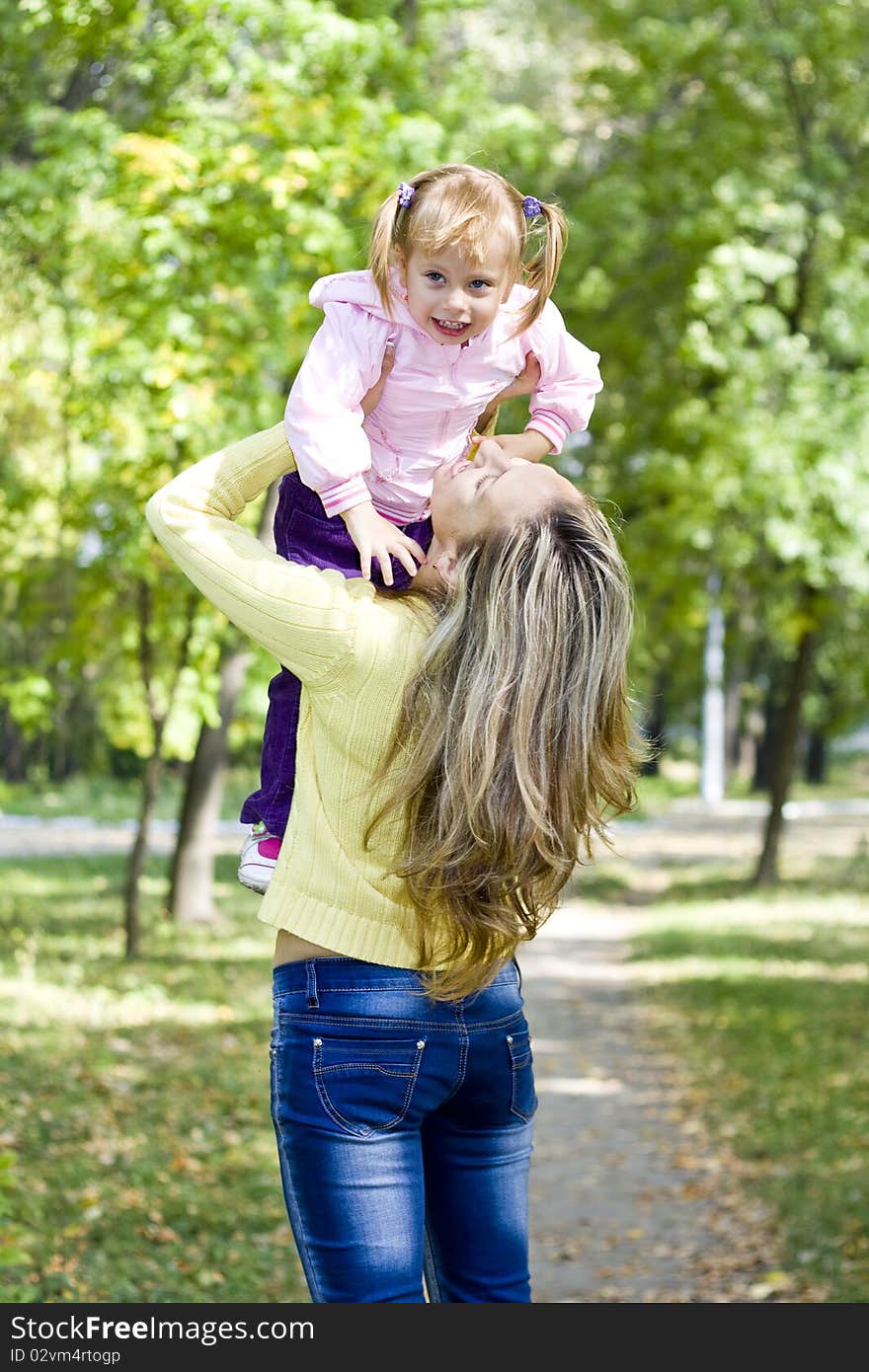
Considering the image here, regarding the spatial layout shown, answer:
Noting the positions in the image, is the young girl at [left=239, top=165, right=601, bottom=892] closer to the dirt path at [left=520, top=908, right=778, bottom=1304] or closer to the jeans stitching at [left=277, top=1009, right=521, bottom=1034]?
the jeans stitching at [left=277, top=1009, right=521, bottom=1034]

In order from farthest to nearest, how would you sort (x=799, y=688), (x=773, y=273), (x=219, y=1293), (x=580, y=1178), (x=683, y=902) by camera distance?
(x=683, y=902) < (x=799, y=688) < (x=773, y=273) < (x=580, y=1178) < (x=219, y=1293)

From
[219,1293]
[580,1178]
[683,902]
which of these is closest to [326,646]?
[219,1293]

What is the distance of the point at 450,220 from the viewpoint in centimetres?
246

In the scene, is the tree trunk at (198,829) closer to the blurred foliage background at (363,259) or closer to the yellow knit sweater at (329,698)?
the blurred foliage background at (363,259)

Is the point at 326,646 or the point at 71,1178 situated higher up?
the point at 326,646

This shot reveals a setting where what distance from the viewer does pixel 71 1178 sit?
21.8 feet

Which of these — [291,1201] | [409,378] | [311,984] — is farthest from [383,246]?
[291,1201]

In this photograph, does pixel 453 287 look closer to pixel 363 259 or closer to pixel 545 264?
pixel 545 264

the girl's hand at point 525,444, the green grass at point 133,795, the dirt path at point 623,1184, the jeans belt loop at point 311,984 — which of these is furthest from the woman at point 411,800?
the green grass at point 133,795

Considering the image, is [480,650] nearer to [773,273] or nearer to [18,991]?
[18,991]

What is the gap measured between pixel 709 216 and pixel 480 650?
1238 cm

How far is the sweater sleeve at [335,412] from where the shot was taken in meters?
2.43

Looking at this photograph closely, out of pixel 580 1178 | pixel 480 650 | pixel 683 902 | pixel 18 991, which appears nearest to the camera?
pixel 480 650

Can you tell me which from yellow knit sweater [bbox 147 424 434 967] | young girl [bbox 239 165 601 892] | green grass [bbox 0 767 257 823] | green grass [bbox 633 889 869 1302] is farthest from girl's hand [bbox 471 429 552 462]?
green grass [bbox 0 767 257 823]
